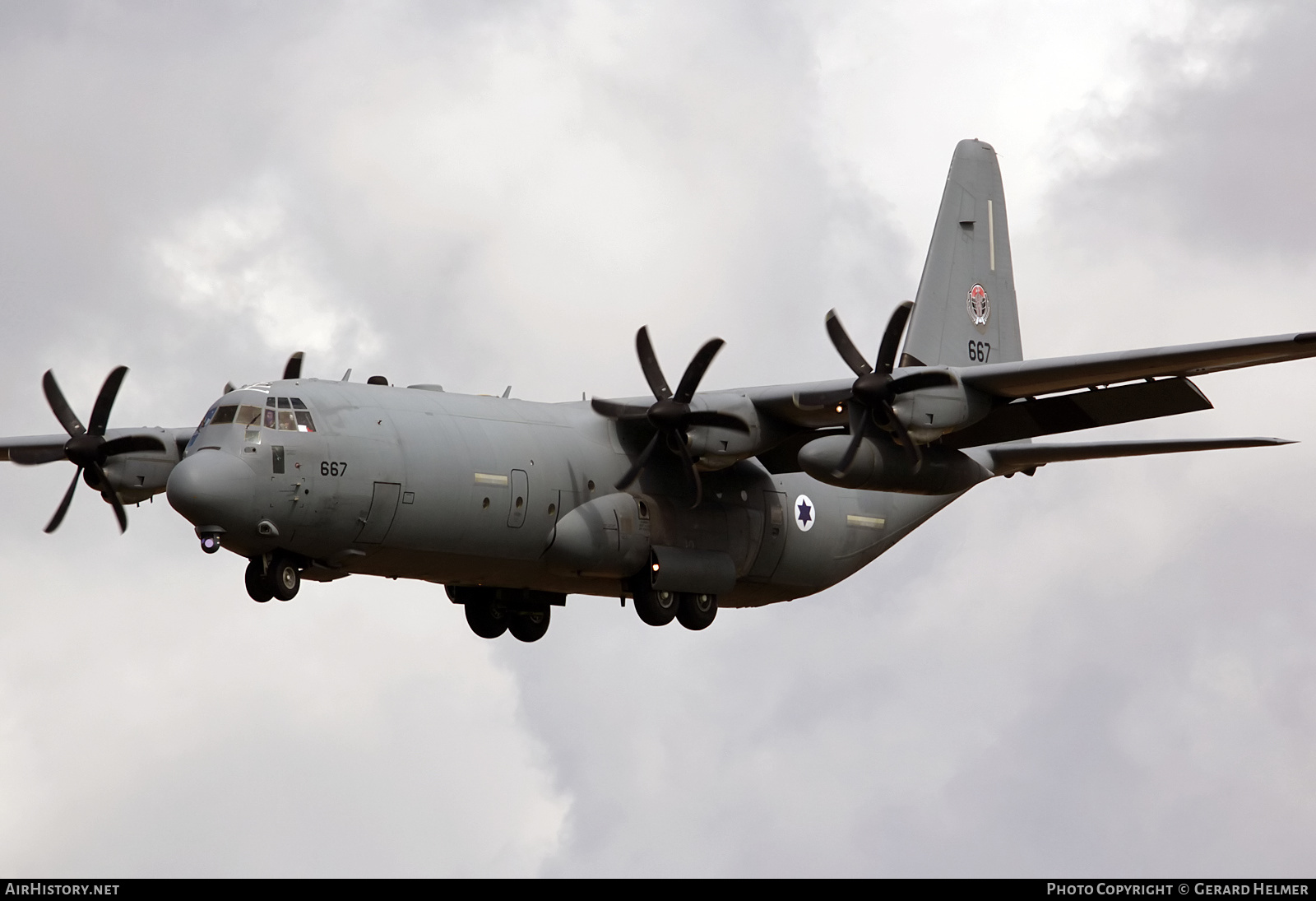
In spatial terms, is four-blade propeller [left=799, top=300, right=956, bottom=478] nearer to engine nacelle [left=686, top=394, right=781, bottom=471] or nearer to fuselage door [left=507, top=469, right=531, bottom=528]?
engine nacelle [left=686, top=394, right=781, bottom=471]

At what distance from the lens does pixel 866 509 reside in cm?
3122

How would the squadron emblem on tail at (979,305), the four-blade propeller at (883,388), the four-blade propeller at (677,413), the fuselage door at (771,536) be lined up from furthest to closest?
the squadron emblem on tail at (979,305)
the fuselage door at (771,536)
the four-blade propeller at (677,413)
the four-blade propeller at (883,388)

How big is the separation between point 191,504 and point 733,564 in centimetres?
909

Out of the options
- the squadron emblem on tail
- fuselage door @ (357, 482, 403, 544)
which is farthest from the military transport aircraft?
the squadron emblem on tail

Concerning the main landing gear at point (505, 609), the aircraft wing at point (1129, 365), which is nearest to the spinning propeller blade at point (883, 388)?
the aircraft wing at point (1129, 365)

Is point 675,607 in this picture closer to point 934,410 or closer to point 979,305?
point 934,410

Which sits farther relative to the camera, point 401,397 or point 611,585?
point 611,585

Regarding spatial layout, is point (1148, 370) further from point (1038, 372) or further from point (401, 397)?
point (401, 397)

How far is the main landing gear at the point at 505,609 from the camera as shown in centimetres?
2908

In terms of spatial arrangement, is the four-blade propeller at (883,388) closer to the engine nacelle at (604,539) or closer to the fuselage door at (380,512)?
the engine nacelle at (604,539)

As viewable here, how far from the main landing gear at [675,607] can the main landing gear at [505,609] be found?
187 cm
